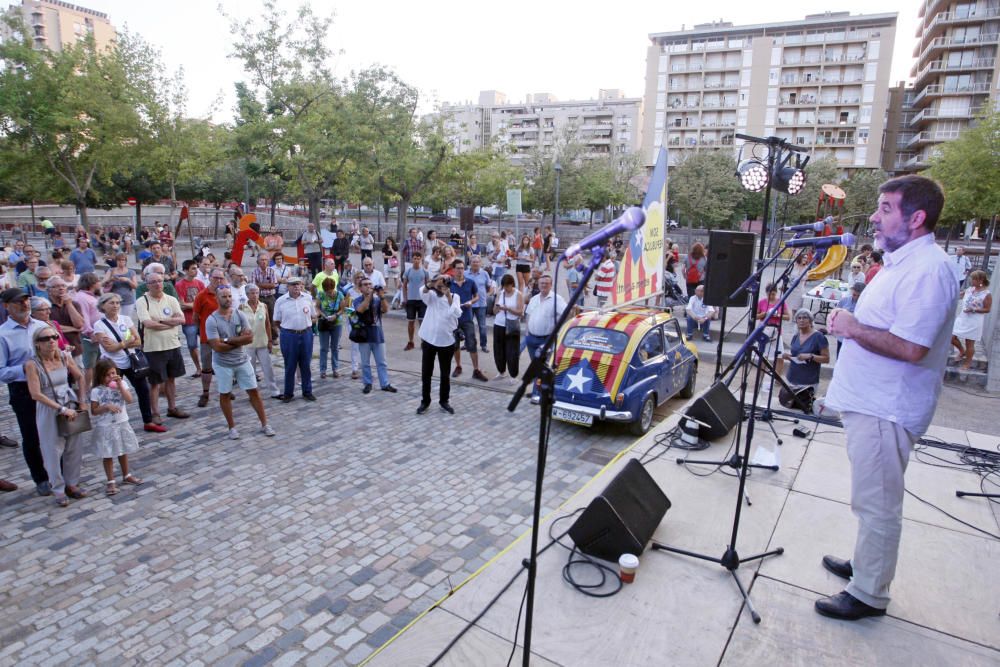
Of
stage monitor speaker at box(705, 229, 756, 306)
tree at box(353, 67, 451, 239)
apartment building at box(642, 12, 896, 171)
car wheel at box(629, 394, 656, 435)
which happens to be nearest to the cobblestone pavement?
car wheel at box(629, 394, 656, 435)

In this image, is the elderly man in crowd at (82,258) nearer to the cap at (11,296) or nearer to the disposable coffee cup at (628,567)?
the cap at (11,296)

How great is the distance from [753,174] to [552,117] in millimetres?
110172

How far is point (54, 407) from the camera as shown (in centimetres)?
562

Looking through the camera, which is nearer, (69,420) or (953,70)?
(69,420)

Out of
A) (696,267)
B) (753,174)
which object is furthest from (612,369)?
(696,267)

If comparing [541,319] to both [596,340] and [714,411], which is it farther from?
[714,411]

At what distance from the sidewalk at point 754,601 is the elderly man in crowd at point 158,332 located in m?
5.96

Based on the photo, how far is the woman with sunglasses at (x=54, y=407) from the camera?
5.60m

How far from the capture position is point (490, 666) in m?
3.27

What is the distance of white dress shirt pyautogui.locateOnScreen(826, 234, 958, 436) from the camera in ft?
9.68

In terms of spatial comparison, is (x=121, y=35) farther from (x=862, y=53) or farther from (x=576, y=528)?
(x=862, y=53)

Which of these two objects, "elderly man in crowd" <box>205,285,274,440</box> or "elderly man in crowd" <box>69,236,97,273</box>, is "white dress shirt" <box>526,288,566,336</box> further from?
"elderly man in crowd" <box>69,236,97,273</box>

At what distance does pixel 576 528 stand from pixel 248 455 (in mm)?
4647

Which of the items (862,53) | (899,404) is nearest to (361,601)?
(899,404)
